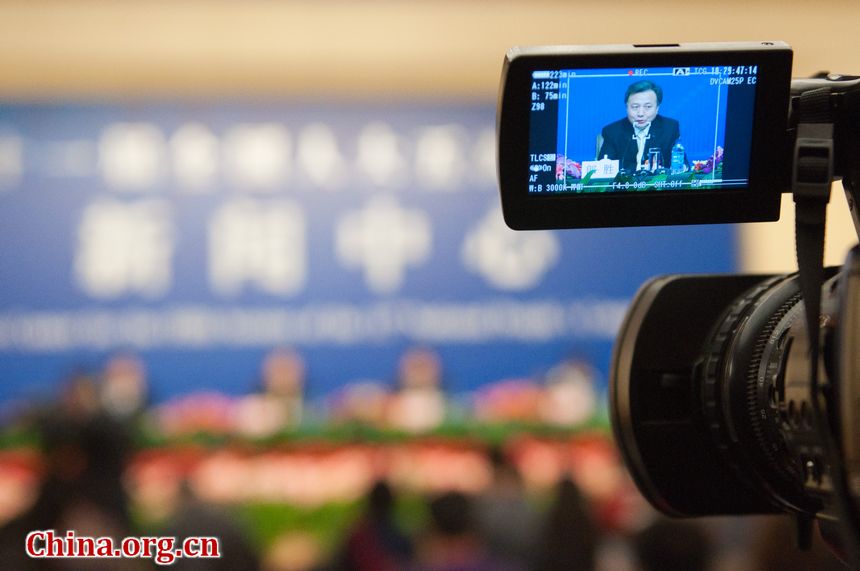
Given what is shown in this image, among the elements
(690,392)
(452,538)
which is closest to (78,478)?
(452,538)

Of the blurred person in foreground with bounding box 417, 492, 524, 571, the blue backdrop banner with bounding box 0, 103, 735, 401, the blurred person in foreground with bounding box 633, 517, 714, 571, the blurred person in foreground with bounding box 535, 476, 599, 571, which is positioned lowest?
the blurred person in foreground with bounding box 535, 476, 599, 571

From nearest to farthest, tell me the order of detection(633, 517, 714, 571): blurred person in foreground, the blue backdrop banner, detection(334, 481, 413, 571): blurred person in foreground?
detection(633, 517, 714, 571): blurred person in foreground → detection(334, 481, 413, 571): blurred person in foreground → the blue backdrop banner

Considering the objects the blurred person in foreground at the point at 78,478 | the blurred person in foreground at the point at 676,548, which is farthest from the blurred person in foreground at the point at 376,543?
the blurred person in foreground at the point at 676,548

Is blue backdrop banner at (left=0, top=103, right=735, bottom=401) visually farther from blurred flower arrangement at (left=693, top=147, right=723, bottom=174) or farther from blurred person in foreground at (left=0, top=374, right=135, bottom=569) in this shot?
blurred flower arrangement at (left=693, top=147, right=723, bottom=174)

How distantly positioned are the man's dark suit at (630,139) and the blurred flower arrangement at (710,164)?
0.09 feet

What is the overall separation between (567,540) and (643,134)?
1.91 meters

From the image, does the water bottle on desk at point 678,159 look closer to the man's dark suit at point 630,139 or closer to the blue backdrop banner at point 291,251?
the man's dark suit at point 630,139

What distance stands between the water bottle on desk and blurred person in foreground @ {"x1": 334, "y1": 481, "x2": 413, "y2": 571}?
2.08 metres

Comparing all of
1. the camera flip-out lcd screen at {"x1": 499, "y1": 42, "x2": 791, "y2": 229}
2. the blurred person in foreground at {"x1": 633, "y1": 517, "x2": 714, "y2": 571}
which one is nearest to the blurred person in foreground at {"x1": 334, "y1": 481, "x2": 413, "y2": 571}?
the blurred person in foreground at {"x1": 633, "y1": 517, "x2": 714, "y2": 571}

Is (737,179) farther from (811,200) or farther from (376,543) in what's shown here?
(376,543)

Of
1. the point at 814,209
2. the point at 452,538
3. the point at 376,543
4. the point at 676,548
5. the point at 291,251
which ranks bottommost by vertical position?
the point at 376,543

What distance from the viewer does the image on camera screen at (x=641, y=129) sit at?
30.9 inches

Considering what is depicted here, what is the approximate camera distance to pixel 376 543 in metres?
2.75

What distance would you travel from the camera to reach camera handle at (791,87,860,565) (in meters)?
0.69
